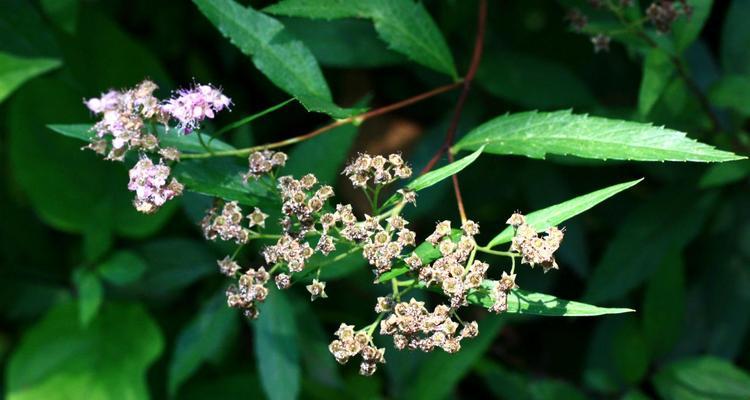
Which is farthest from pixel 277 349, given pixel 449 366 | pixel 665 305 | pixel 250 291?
pixel 665 305

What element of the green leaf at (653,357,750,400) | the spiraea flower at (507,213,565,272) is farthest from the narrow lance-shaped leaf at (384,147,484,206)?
the green leaf at (653,357,750,400)

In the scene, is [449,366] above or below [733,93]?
below

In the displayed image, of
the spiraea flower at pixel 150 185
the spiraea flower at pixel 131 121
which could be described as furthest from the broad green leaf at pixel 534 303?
the spiraea flower at pixel 131 121

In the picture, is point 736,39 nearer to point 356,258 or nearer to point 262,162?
point 356,258

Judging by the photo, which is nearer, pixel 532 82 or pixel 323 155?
pixel 323 155

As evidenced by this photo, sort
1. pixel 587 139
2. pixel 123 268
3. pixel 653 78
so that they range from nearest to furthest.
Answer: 1. pixel 587 139
2. pixel 653 78
3. pixel 123 268

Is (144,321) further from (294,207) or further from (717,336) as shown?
(717,336)

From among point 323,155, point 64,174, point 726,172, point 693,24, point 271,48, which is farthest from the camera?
point 64,174

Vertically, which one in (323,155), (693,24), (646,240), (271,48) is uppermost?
(693,24)
